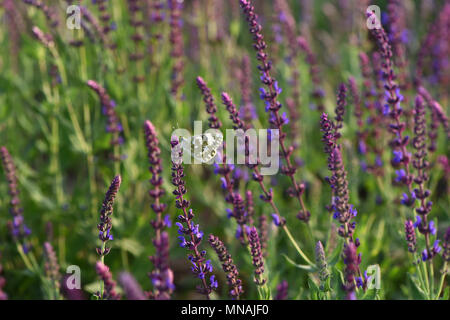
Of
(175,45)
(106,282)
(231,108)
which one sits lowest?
(106,282)

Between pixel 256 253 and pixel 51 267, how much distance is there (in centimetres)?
120

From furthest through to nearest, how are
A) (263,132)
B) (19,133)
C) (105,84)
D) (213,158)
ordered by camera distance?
1. (19,133)
2. (105,84)
3. (263,132)
4. (213,158)

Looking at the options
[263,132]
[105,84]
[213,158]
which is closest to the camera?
[213,158]

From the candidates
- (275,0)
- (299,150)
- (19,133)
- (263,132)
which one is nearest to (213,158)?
(263,132)

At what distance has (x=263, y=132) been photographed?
145 inches

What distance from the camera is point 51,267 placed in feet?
9.12

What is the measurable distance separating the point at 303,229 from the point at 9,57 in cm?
317

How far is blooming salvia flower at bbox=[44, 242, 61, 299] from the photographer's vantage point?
8.98 ft

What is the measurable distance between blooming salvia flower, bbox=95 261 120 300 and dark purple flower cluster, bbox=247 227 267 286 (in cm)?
58

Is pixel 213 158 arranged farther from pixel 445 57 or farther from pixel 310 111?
pixel 445 57

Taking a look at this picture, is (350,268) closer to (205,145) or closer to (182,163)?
(205,145)

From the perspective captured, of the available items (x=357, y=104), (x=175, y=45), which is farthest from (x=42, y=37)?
(x=357, y=104)

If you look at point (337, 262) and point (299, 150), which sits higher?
point (299, 150)

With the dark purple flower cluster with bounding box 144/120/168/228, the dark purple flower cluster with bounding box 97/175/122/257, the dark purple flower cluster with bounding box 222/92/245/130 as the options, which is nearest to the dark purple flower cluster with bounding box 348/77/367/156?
the dark purple flower cluster with bounding box 222/92/245/130
